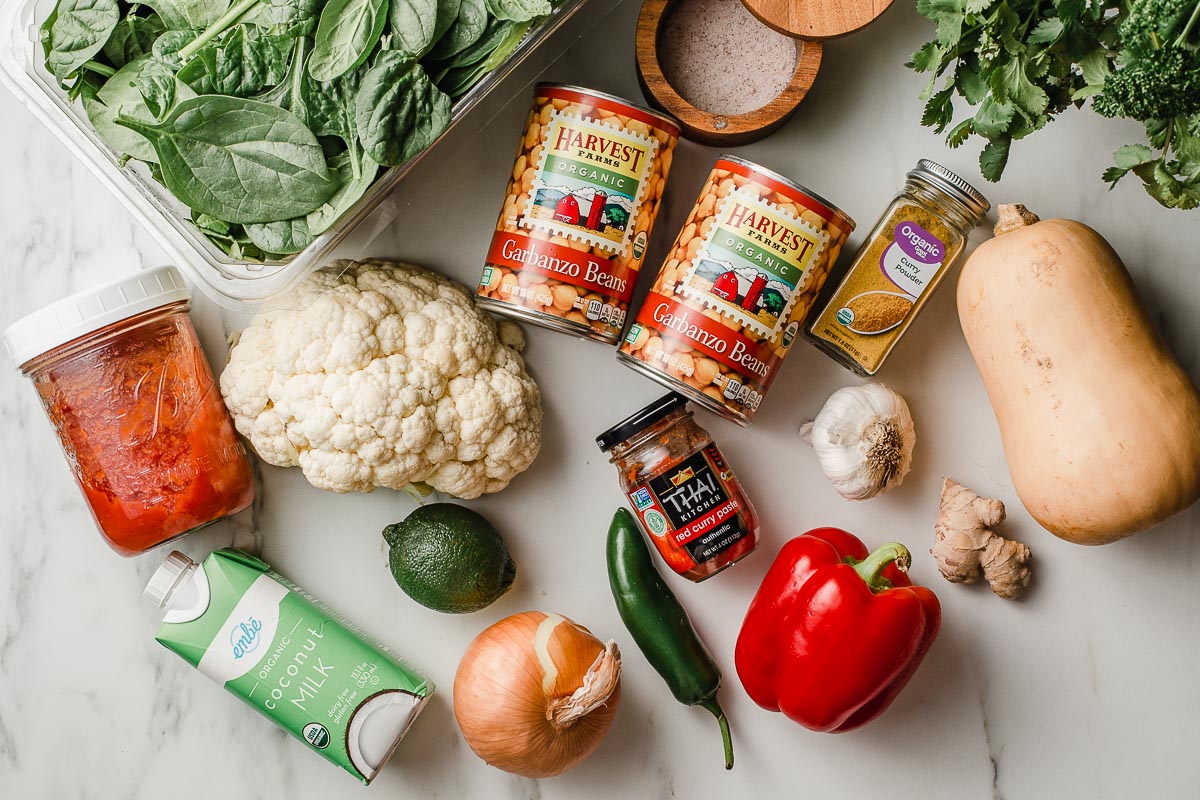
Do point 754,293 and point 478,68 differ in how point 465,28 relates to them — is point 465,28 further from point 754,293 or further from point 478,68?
point 754,293

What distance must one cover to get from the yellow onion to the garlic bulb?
39 cm

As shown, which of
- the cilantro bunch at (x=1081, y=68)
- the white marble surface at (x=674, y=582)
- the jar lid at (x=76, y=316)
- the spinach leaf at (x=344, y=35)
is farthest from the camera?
the white marble surface at (x=674, y=582)

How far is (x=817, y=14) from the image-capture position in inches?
42.5

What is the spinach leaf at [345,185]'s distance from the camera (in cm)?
97

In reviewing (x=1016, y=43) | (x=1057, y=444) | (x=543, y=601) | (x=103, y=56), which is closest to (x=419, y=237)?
(x=103, y=56)

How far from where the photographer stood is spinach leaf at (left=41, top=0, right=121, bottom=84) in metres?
0.99

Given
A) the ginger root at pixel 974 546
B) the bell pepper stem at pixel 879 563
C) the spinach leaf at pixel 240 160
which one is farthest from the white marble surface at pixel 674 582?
the spinach leaf at pixel 240 160

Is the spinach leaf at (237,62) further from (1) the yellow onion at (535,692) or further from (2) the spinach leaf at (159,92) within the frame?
(1) the yellow onion at (535,692)

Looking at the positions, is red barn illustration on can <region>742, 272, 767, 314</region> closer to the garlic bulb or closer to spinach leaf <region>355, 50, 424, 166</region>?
the garlic bulb

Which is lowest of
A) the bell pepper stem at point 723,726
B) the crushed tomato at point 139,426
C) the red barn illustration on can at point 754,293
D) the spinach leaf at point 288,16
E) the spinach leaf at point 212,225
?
the bell pepper stem at point 723,726

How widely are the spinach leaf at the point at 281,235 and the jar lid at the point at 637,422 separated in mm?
433

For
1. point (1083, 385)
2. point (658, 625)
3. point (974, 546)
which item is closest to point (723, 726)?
point (658, 625)

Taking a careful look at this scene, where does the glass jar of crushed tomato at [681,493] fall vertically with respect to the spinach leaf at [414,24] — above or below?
below

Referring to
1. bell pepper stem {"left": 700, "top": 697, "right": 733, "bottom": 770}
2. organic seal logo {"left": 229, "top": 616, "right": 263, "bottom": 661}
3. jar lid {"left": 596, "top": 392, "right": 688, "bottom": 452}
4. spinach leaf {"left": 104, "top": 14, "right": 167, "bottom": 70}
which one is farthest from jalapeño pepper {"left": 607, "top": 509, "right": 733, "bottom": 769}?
spinach leaf {"left": 104, "top": 14, "right": 167, "bottom": 70}
